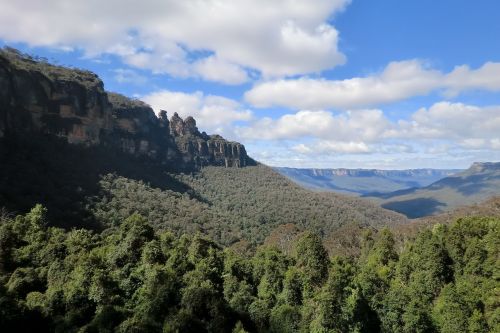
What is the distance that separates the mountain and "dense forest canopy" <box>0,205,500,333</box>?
1381 inches

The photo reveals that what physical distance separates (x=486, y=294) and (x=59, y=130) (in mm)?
113684

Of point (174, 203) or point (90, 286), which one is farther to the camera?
point (174, 203)

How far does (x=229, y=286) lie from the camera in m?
43.0

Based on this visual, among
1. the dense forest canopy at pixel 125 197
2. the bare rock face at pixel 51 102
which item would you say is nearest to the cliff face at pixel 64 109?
the bare rock face at pixel 51 102

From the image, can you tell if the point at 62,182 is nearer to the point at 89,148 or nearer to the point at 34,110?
the point at 34,110

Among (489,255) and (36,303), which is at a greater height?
(489,255)

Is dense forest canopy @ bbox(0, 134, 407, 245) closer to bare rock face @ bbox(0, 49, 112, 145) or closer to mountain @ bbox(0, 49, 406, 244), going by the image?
mountain @ bbox(0, 49, 406, 244)

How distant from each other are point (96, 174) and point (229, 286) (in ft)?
272

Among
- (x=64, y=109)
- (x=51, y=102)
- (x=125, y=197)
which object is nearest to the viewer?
(x=125, y=197)

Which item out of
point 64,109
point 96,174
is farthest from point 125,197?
point 64,109

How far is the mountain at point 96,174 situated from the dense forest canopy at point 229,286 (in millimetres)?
35087

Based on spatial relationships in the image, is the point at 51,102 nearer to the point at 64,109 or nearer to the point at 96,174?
the point at 64,109

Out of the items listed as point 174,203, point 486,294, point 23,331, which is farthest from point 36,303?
point 174,203

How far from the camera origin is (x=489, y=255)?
44.1 m
